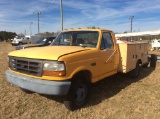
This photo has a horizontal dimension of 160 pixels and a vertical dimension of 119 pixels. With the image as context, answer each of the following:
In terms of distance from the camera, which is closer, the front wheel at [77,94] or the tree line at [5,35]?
the front wheel at [77,94]

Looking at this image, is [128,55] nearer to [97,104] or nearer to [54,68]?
[97,104]

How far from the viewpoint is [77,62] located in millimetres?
4633

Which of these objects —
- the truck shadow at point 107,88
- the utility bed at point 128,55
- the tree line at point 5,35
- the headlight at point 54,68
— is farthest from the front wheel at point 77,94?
the tree line at point 5,35

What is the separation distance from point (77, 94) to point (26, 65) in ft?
4.56

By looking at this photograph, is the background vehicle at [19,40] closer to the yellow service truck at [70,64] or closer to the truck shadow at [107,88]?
the truck shadow at [107,88]

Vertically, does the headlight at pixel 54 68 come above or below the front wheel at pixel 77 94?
above

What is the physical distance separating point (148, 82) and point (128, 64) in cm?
125

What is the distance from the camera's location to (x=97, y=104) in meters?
5.26

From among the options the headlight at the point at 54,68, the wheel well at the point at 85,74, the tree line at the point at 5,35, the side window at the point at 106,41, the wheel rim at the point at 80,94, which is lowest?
the wheel rim at the point at 80,94

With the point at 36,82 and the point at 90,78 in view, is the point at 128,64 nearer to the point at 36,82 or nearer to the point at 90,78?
the point at 90,78

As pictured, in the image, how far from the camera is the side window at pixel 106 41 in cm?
583

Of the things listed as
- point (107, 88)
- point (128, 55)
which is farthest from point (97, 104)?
point (128, 55)

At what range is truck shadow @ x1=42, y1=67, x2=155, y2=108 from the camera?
5.52 metres

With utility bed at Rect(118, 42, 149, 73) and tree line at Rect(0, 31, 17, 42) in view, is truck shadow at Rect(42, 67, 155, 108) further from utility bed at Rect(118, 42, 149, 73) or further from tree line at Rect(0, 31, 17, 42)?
tree line at Rect(0, 31, 17, 42)
